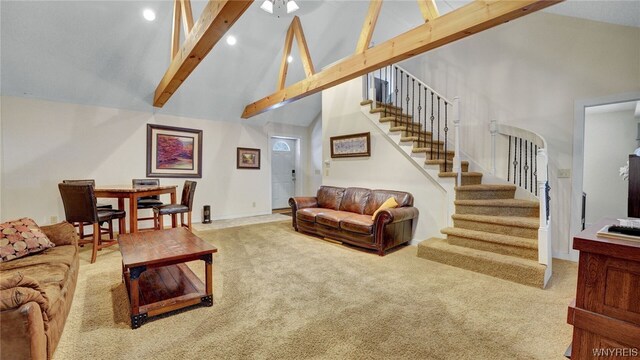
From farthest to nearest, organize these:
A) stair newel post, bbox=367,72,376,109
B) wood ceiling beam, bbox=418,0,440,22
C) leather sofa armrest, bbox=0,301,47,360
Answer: stair newel post, bbox=367,72,376,109 → wood ceiling beam, bbox=418,0,440,22 → leather sofa armrest, bbox=0,301,47,360

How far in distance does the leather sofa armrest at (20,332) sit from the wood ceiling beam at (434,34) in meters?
3.08

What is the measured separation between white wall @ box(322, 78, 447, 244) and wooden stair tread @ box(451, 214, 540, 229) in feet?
1.16

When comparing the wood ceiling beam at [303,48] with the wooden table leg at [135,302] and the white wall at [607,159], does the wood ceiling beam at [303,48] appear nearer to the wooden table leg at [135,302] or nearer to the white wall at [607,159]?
the wooden table leg at [135,302]

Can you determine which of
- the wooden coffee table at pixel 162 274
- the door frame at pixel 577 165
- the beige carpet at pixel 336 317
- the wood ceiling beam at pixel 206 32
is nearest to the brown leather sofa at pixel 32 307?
the beige carpet at pixel 336 317

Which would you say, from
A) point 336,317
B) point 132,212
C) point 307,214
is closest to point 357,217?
point 307,214

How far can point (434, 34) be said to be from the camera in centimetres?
223

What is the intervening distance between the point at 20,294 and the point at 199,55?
8.31 feet

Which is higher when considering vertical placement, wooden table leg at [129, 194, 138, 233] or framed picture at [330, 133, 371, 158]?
framed picture at [330, 133, 371, 158]

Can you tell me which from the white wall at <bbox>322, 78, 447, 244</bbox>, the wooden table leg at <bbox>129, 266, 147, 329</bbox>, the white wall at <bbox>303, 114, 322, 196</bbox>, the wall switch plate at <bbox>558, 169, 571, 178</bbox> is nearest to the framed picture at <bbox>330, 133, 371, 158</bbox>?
the white wall at <bbox>322, 78, 447, 244</bbox>

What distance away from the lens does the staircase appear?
104 inches

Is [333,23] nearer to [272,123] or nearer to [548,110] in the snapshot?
[272,123]

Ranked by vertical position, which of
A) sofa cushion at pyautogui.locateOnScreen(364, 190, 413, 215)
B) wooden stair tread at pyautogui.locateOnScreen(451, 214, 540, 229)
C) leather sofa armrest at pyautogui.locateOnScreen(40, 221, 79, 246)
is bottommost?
leather sofa armrest at pyautogui.locateOnScreen(40, 221, 79, 246)

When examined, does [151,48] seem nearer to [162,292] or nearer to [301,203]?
[301,203]

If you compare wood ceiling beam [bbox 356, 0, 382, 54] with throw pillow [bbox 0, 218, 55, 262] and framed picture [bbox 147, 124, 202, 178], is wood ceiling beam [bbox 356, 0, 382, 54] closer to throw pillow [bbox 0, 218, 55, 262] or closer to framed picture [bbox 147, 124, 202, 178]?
throw pillow [bbox 0, 218, 55, 262]
